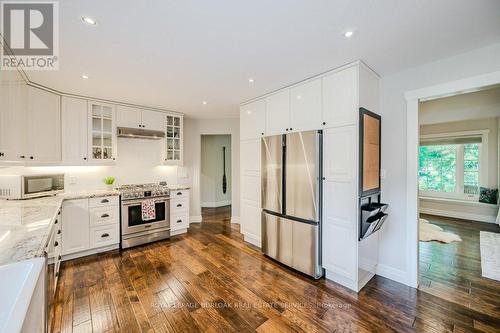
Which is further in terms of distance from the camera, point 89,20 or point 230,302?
point 230,302

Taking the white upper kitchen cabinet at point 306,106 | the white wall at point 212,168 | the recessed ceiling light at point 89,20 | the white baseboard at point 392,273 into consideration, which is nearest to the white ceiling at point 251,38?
the recessed ceiling light at point 89,20

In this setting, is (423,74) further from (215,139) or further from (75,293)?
(215,139)

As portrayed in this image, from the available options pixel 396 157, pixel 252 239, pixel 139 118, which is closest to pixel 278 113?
pixel 396 157

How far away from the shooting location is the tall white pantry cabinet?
223cm

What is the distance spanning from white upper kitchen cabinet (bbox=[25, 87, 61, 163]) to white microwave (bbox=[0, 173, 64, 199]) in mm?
253

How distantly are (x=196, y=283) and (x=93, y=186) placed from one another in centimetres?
270

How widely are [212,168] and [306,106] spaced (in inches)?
178

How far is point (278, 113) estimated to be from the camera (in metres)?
3.06

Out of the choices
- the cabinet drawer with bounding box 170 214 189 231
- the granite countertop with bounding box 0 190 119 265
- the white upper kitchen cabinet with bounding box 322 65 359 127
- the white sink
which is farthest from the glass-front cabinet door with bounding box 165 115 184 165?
the white sink

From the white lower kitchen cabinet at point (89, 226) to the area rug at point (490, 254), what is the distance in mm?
5331

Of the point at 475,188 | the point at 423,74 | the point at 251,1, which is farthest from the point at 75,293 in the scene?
the point at 475,188

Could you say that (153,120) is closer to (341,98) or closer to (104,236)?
(104,236)

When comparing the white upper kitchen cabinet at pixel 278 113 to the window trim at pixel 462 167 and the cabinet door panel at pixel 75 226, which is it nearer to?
the cabinet door panel at pixel 75 226

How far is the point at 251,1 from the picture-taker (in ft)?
4.56
